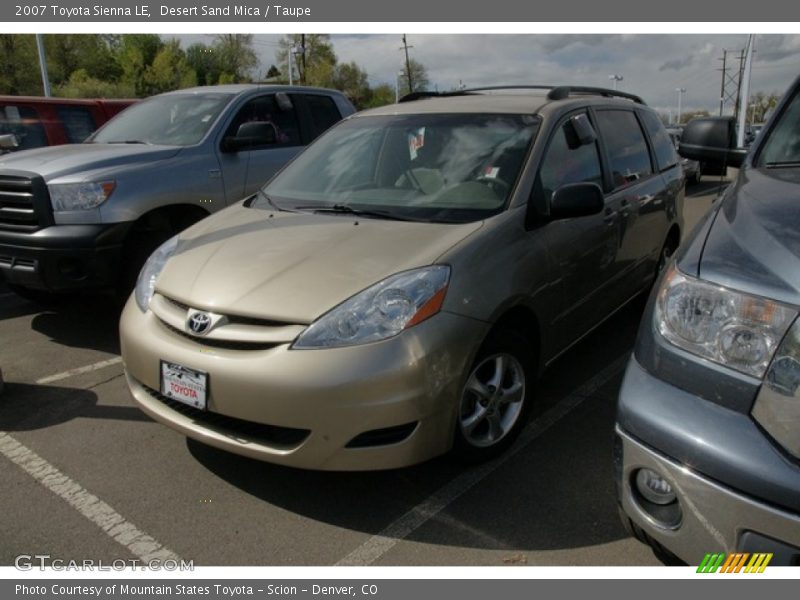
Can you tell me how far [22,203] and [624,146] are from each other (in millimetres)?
4274

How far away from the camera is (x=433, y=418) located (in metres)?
2.55

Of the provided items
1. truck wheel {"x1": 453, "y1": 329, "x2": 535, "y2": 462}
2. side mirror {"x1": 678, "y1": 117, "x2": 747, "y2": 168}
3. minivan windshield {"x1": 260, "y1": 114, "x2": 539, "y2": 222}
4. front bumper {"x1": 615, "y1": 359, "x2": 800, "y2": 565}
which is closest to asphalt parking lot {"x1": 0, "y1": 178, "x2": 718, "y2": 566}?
truck wheel {"x1": 453, "y1": 329, "x2": 535, "y2": 462}

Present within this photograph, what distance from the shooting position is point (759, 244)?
75.4 inches

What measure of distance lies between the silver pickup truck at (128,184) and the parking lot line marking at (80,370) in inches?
22.0

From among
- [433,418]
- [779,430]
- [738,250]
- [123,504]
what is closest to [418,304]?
[433,418]

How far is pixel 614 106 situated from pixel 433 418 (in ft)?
9.67

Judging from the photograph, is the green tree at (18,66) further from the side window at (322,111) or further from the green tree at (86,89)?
the side window at (322,111)

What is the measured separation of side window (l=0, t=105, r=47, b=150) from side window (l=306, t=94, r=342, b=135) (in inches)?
133

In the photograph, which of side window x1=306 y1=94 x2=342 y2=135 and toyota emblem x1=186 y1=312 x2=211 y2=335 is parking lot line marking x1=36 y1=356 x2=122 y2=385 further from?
side window x1=306 y1=94 x2=342 y2=135

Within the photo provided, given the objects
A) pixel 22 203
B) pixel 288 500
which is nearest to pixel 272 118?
pixel 22 203

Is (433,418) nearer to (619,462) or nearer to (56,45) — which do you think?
(619,462)

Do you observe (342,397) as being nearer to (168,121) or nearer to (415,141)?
(415,141)

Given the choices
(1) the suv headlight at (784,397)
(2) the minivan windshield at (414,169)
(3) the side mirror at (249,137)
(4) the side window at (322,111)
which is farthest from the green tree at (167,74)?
(1) the suv headlight at (784,397)

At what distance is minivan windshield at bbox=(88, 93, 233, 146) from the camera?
550 cm
